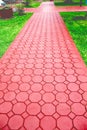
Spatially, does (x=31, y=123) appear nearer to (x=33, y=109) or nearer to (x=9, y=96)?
(x=33, y=109)

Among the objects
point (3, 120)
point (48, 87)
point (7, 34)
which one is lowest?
point (3, 120)

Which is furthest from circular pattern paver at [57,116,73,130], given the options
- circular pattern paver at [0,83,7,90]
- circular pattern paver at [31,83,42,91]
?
circular pattern paver at [0,83,7,90]

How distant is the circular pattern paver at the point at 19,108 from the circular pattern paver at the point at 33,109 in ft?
0.45

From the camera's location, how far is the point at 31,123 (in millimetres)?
3670

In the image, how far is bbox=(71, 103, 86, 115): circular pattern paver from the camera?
390 centimetres

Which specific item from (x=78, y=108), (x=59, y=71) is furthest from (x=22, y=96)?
(x=59, y=71)

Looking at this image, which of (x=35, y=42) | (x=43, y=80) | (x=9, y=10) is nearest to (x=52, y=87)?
(x=43, y=80)

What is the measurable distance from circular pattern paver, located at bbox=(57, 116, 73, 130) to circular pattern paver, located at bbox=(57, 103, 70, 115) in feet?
0.50

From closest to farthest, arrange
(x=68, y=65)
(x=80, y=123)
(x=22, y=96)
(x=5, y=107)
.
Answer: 1. (x=80, y=123)
2. (x=5, y=107)
3. (x=22, y=96)
4. (x=68, y=65)

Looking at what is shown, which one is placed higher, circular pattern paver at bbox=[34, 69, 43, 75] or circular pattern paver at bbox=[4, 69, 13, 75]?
circular pattern paver at bbox=[34, 69, 43, 75]

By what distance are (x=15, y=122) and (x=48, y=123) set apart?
72 cm

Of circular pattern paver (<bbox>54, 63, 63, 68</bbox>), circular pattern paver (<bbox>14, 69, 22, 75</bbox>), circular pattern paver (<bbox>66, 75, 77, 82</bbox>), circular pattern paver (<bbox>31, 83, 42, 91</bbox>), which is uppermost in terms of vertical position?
circular pattern paver (<bbox>54, 63, 63, 68</bbox>)

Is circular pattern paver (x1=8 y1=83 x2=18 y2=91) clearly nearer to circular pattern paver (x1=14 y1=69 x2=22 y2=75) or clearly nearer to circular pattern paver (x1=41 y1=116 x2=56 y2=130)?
circular pattern paver (x1=14 y1=69 x2=22 y2=75)

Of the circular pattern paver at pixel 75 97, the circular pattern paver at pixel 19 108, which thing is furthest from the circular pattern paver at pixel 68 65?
the circular pattern paver at pixel 19 108
